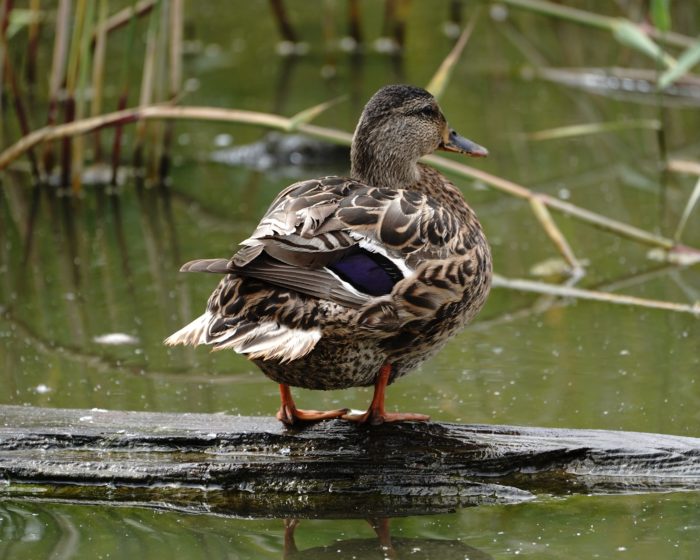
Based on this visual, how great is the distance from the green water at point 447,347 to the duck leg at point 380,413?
35 cm

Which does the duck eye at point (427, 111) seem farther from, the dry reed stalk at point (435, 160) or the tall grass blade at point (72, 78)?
the tall grass blade at point (72, 78)

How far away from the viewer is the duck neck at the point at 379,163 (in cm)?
421

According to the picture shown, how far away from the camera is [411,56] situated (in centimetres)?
1092

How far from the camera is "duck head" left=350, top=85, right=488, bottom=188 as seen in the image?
4.21m

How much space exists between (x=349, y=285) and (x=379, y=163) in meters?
0.80

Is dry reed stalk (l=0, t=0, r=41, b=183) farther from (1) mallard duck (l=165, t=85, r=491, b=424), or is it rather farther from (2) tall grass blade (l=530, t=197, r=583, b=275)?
(1) mallard duck (l=165, t=85, r=491, b=424)

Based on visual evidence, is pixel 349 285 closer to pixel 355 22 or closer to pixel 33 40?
pixel 33 40

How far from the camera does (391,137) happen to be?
4.21m

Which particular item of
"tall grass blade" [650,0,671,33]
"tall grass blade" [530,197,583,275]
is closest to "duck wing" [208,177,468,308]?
"tall grass blade" [530,197,583,275]

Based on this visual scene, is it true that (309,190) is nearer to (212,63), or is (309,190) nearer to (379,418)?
(379,418)

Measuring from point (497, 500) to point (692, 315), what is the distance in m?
2.14

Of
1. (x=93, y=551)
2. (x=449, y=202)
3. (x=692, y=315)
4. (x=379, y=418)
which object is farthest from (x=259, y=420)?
(x=692, y=315)

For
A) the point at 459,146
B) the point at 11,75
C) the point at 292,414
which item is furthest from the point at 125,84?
the point at 292,414

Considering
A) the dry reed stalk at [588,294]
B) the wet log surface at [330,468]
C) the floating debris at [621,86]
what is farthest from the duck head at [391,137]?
the floating debris at [621,86]
